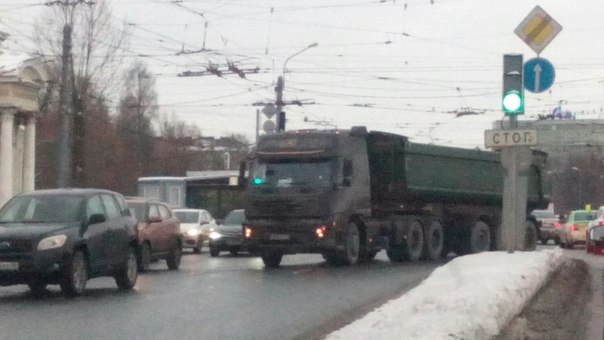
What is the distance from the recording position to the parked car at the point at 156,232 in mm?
26078

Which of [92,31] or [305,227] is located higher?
[92,31]

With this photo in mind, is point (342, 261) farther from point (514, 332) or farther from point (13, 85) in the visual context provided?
point (13, 85)

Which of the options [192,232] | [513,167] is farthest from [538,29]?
[192,232]

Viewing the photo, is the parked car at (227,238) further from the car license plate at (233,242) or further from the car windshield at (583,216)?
the car windshield at (583,216)

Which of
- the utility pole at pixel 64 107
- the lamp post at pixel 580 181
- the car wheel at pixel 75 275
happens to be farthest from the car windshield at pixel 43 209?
the lamp post at pixel 580 181

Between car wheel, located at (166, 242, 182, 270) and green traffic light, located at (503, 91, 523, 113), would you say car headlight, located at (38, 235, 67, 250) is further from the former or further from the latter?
car wheel, located at (166, 242, 182, 270)

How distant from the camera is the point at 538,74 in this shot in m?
20.3

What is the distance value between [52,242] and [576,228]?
30422 mm

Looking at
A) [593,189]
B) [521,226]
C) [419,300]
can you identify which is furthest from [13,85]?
[593,189]

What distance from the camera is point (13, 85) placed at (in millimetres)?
48031

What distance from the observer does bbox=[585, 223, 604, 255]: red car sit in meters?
30.9

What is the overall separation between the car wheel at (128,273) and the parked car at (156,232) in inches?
205

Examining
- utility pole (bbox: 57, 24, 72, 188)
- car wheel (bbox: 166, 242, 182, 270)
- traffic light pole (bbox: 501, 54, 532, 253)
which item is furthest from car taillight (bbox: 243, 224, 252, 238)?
utility pole (bbox: 57, 24, 72, 188)

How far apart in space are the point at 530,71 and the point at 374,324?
9388 millimetres
